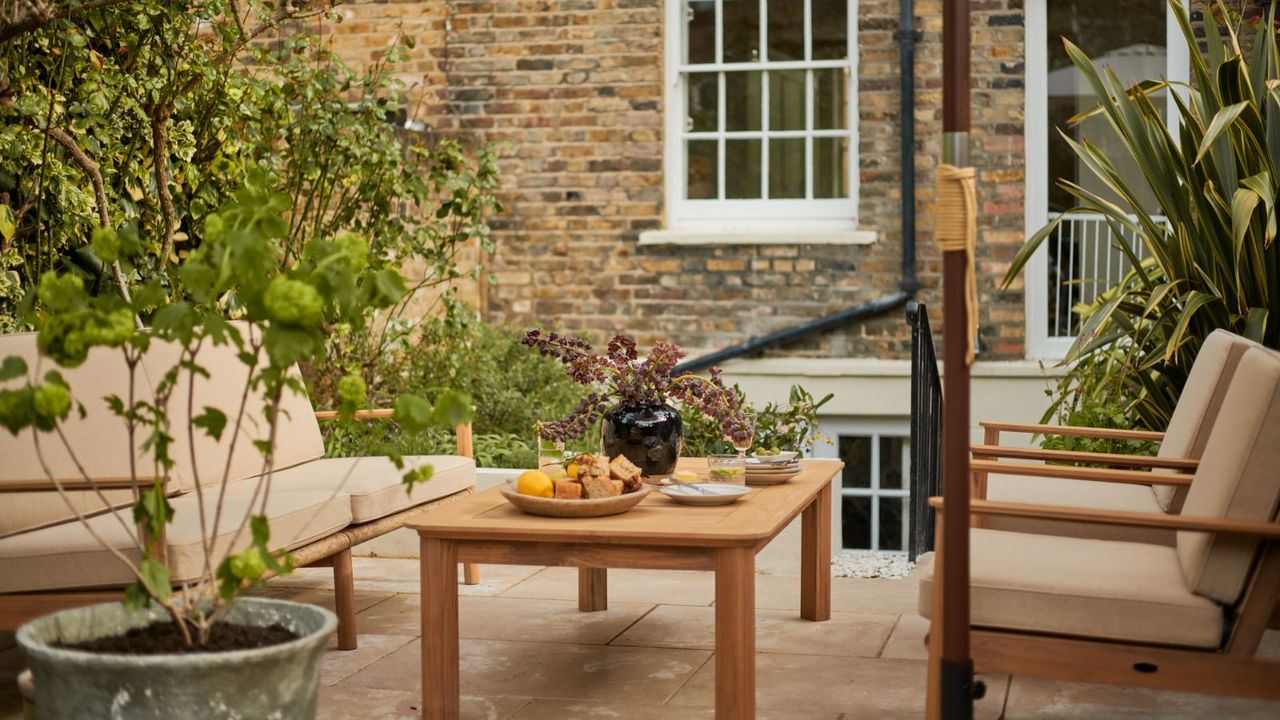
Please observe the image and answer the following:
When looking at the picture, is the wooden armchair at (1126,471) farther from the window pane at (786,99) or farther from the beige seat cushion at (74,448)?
the window pane at (786,99)

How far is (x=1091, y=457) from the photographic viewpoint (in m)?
3.87

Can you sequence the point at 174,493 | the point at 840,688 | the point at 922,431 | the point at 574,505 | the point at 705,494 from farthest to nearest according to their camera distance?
the point at 922,431 → the point at 174,493 → the point at 840,688 → the point at 705,494 → the point at 574,505

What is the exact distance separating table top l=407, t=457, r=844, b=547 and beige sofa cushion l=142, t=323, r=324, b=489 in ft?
2.28

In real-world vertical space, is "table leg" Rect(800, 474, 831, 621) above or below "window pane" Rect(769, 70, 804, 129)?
below

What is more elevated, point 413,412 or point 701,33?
point 701,33

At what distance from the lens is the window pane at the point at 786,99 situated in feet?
25.1

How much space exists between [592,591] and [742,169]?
11.9 feet

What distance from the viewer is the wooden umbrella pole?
89.9 inches

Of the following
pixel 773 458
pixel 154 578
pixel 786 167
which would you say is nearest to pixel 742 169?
pixel 786 167

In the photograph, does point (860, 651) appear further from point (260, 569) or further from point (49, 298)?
point (49, 298)

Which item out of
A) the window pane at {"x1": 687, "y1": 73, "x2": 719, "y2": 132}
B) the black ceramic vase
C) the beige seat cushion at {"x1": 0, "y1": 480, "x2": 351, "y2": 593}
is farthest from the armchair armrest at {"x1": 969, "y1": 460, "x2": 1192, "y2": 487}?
the window pane at {"x1": 687, "y1": 73, "x2": 719, "y2": 132}

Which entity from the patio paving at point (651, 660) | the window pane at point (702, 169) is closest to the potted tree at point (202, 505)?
the patio paving at point (651, 660)

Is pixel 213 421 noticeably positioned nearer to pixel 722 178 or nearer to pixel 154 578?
pixel 154 578

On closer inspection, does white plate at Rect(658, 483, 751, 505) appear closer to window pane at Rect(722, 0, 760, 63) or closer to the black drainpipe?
the black drainpipe
